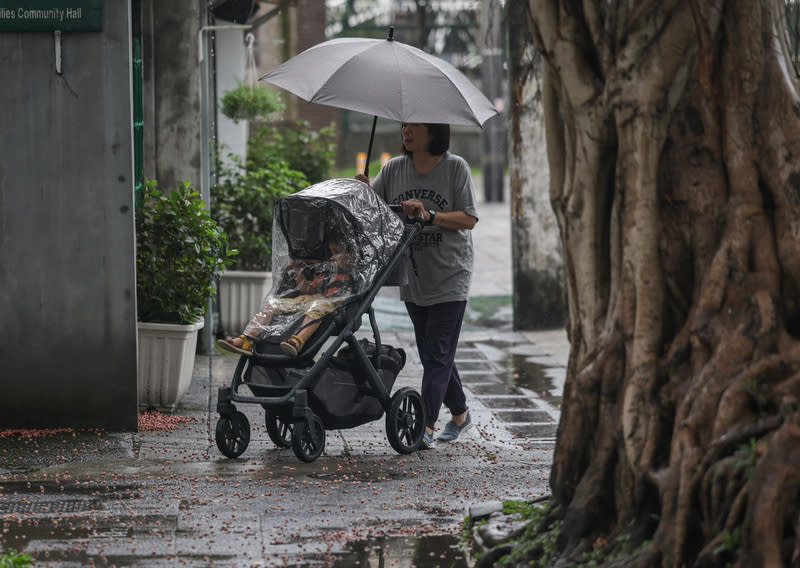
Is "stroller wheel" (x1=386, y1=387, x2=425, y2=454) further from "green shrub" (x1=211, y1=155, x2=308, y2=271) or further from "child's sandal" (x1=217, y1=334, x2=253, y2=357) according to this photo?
"green shrub" (x1=211, y1=155, x2=308, y2=271)

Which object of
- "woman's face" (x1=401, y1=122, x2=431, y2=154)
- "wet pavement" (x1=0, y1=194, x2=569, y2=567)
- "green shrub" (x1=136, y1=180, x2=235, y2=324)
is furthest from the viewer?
"green shrub" (x1=136, y1=180, x2=235, y2=324)

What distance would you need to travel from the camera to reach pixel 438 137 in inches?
282

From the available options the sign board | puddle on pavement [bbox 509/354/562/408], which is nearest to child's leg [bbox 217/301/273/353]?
the sign board

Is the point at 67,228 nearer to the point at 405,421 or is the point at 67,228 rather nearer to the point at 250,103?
the point at 405,421

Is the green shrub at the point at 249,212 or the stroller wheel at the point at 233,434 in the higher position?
the green shrub at the point at 249,212

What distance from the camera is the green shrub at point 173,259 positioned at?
8086 mm

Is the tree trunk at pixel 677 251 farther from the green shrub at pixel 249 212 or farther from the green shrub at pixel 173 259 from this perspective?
the green shrub at pixel 249 212

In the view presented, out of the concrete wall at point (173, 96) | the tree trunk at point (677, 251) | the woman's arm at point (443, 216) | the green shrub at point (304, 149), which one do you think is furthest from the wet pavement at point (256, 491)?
the green shrub at point (304, 149)

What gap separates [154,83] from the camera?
10.3 m

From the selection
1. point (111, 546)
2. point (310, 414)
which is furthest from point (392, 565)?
point (310, 414)

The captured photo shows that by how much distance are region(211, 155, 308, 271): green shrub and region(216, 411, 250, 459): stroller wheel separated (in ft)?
13.7

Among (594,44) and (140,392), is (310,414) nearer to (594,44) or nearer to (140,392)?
(140,392)

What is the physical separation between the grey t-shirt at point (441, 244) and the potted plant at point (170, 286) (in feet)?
5.31

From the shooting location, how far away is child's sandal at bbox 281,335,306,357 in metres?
6.41
